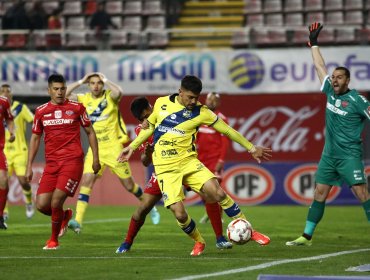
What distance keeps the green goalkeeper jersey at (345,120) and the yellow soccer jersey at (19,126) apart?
346 inches

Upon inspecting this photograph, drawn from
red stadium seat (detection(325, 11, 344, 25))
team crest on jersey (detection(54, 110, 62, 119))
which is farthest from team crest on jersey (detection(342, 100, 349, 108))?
red stadium seat (detection(325, 11, 344, 25))

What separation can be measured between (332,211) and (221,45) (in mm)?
6146

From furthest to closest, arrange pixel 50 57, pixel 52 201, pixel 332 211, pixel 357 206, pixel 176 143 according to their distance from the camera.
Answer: pixel 50 57 → pixel 357 206 → pixel 332 211 → pixel 52 201 → pixel 176 143

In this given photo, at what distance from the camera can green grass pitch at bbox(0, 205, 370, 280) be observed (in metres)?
10.3

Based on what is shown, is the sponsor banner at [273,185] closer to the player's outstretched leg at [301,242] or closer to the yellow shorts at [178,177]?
the player's outstretched leg at [301,242]

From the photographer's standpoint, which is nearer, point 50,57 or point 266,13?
point 50,57

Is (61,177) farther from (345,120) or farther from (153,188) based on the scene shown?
(345,120)

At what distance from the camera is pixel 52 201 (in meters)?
13.1

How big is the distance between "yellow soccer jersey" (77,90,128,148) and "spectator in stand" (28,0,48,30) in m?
11.4

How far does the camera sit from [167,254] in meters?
12.4

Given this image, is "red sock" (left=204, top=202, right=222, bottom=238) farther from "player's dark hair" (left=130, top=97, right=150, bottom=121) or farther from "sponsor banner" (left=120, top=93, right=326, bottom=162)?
"sponsor banner" (left=120, top=93, right=326, bottom=162)

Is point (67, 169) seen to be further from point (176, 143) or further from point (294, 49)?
point (294, 49)

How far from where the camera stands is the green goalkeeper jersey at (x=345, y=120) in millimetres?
13086

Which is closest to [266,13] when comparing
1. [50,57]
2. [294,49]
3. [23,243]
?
[294,49]
